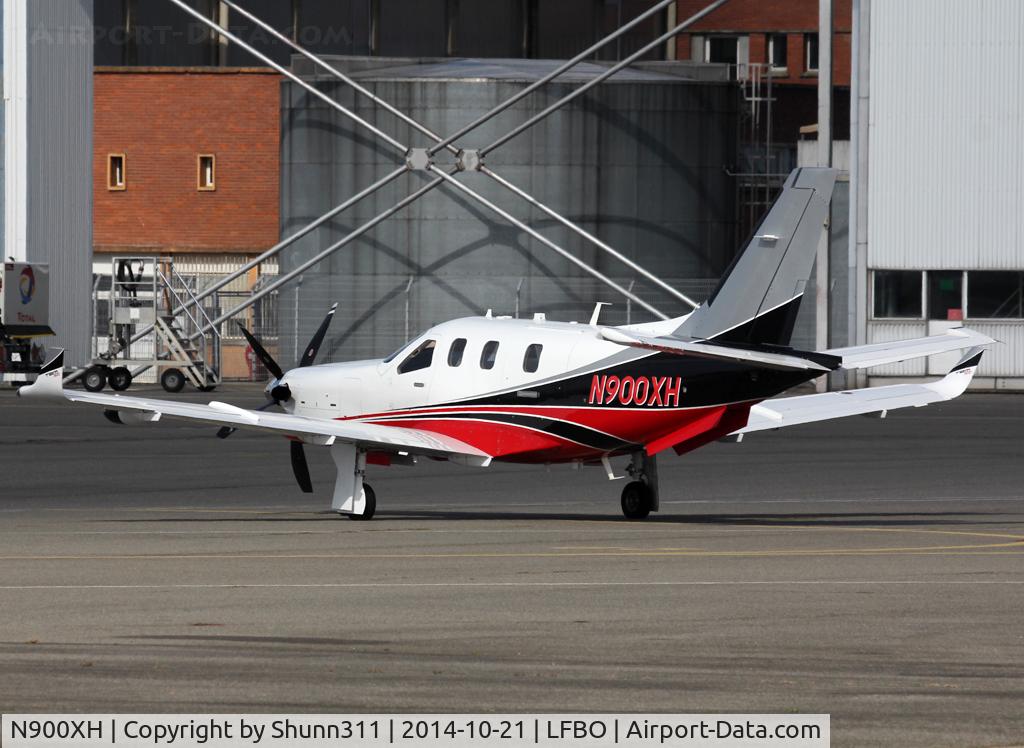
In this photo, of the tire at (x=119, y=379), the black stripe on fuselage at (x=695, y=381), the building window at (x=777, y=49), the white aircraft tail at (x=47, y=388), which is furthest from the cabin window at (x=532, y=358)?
the building window at (x=777, y=49)

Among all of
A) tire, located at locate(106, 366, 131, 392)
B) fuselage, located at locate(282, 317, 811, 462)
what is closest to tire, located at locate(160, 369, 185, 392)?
tire, located at locate(106, 366, 131, 392)

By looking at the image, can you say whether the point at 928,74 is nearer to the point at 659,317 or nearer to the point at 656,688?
the point at 659,317

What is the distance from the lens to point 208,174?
2921 inches

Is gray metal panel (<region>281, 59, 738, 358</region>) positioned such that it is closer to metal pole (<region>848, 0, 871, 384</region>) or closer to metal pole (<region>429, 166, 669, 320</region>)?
metal pole (<region>429, 166, 669, 320</region>)

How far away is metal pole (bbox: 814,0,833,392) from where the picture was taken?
164ft

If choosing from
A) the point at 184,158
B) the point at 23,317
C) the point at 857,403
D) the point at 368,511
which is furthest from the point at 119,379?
the point at 857,403

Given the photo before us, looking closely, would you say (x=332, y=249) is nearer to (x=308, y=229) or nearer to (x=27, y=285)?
(x=308, y=229)

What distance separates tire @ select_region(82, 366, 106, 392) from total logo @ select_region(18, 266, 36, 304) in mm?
3535

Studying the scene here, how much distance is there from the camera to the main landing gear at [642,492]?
21.3 meters

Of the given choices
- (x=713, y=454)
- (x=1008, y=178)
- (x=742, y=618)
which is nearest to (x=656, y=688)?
(x=742, y=618)

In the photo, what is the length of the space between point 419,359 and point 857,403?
211 inches

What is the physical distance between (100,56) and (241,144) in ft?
24.5

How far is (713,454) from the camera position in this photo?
3275 cm

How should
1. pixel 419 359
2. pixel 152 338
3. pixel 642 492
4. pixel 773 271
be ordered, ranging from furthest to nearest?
pixel 152 338, pixel 419 359, pixel 642 492, pixel 773 271
